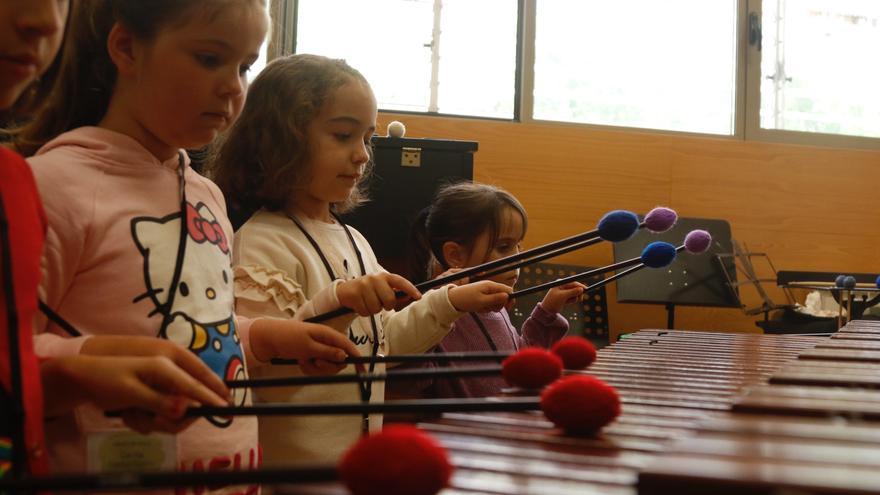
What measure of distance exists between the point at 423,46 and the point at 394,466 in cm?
444

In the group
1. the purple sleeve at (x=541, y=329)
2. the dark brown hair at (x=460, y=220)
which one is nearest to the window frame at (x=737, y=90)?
the dark brown hair at (x=460, y=220)

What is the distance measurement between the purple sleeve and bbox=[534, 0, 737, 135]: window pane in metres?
2.49

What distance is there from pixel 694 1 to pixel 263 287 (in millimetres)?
4174

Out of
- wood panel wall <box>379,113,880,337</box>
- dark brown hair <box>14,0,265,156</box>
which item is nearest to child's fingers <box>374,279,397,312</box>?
dark brown hair <box>14,0,265,156</box>

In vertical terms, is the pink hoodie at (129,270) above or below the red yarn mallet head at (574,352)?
above

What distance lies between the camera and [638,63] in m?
4.97

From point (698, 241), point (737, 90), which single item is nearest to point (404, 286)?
point (698, 241)

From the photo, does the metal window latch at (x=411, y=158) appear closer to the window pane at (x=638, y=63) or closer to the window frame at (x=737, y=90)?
the window frame at (x=737, y=90)

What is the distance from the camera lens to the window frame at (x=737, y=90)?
4.65m

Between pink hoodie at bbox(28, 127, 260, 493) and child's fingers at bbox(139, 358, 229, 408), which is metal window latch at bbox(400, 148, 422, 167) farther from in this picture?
child's fingers at bbox(139, 358, 229, 408)

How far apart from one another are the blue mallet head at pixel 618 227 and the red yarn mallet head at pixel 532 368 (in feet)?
1.72

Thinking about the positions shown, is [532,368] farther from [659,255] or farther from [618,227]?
[659,255]

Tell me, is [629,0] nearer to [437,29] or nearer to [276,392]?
[437,29]

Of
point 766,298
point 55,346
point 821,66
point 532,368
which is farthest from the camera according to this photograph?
point 821,66
